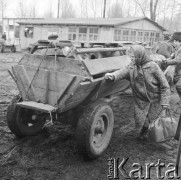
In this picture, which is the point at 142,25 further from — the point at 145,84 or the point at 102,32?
the point at 145,84

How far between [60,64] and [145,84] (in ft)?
4.60

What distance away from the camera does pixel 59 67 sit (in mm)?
3627

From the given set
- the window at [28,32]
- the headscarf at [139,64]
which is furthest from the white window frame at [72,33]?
the headscarf at [139,64]

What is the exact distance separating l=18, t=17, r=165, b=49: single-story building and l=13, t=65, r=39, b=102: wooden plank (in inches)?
561

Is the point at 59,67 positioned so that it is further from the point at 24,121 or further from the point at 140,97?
the point at 140,97

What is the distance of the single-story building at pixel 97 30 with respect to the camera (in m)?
19.8

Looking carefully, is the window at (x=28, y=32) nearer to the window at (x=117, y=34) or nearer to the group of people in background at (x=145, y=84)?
the window at (x=117, y=34)

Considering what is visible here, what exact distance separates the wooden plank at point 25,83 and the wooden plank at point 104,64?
2.79ft

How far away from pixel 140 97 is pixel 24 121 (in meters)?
1.91

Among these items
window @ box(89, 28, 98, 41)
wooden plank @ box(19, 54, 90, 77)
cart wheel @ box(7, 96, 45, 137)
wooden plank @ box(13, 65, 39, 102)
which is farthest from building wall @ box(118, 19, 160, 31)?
wooden plank @ box(13, 65, 39, 102)

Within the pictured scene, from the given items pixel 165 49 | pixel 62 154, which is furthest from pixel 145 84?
pixel 165 49

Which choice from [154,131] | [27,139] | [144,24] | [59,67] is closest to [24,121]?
[27,139]

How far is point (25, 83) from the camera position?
379 centimetres

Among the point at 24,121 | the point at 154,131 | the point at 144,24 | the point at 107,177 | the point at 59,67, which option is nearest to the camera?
the point at 107,177
